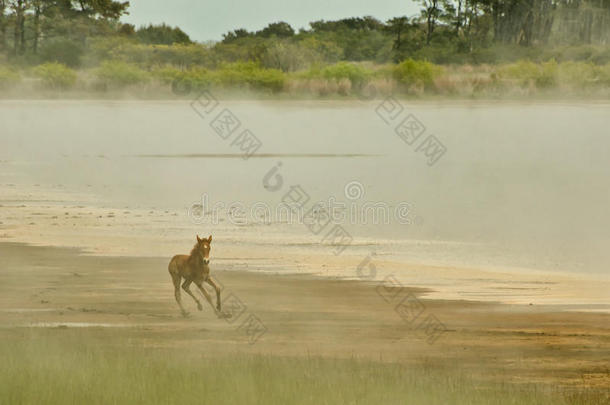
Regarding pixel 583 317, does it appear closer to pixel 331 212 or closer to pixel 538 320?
pixel 538 320

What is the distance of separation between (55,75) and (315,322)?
33.1 m

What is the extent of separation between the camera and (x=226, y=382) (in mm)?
12922

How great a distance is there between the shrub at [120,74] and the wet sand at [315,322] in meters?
29.0

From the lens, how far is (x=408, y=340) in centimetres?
1703

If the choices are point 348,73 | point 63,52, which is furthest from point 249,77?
point 63,52

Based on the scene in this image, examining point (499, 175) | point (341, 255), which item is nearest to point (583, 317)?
point (341, 255)

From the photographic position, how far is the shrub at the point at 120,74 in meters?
50.2

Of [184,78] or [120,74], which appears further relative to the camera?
[120,74]

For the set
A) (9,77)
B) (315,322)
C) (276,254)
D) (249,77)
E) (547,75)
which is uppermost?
(547,75)

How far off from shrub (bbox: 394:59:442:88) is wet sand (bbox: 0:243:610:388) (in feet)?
79.7

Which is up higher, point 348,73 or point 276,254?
point 348,73

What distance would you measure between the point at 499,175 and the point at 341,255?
19057 mm

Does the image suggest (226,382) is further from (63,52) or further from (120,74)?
(120,74)

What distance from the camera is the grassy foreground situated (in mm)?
12469
